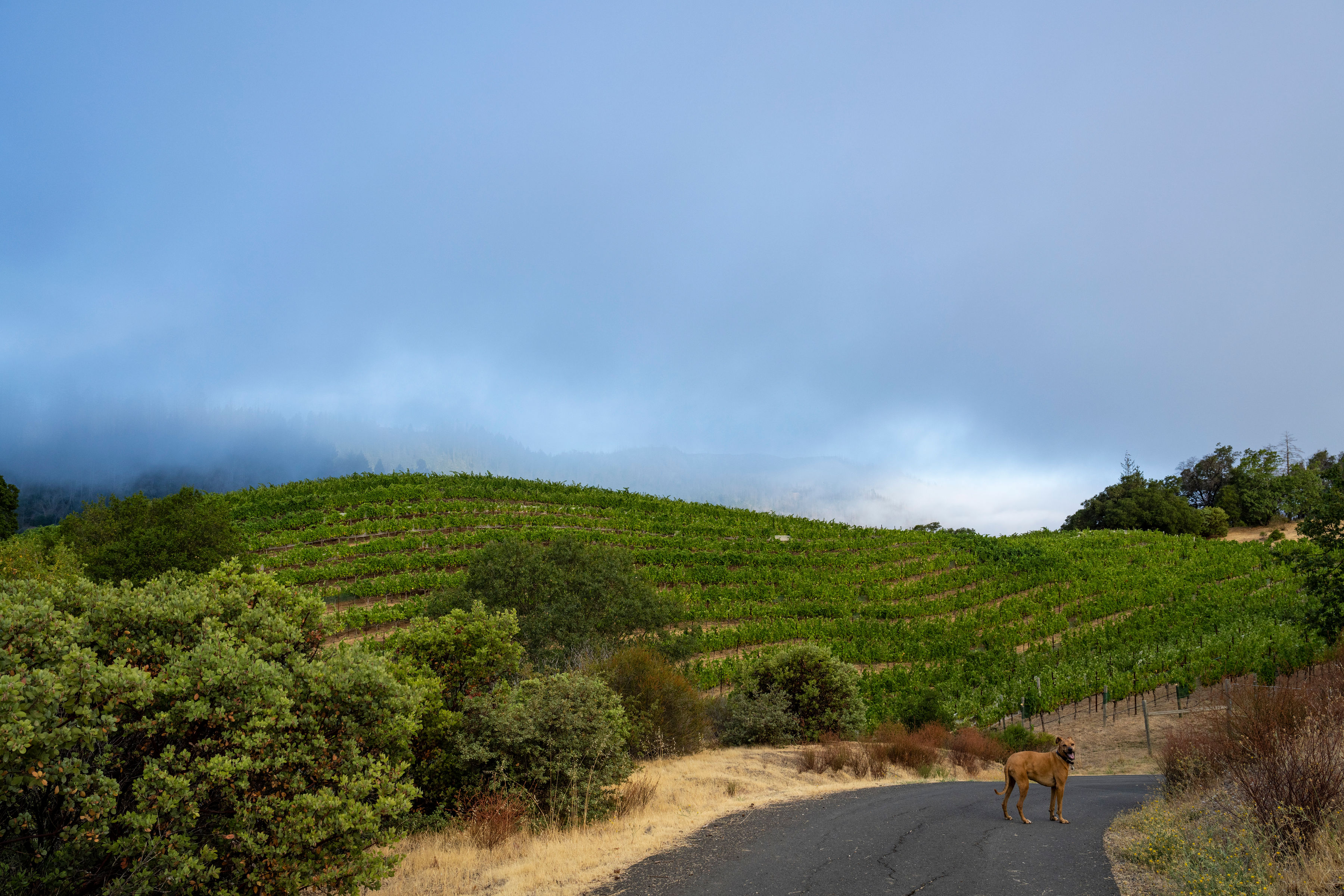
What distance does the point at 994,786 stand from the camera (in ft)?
52.5

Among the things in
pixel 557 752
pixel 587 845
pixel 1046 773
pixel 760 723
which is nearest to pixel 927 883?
pixel 1046 773

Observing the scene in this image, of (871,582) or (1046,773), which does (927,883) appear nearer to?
(1046,773)

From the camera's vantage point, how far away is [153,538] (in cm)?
2992

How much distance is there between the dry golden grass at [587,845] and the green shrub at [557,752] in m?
0.61

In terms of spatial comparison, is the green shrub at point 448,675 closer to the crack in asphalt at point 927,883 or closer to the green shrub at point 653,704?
the green shrub at point 653,704

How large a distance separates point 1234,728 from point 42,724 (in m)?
14.5

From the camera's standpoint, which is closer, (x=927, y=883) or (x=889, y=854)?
(x=927, y=883)

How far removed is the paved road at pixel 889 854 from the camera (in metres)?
7.84

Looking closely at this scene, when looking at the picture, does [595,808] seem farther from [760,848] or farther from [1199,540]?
[1199,540]

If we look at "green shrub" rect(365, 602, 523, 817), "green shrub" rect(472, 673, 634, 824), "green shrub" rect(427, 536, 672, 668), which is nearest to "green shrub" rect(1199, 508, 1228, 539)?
"green shrub" rect(427, 536, 672, 668)

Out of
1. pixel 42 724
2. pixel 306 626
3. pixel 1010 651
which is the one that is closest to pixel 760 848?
pixel 306 626

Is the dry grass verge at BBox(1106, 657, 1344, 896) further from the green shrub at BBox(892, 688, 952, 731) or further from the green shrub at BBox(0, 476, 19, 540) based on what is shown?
the green shrub at BBox(0, 476, 19, 540)

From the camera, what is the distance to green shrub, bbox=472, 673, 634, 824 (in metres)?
11.5

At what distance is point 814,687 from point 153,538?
29.4 metres
